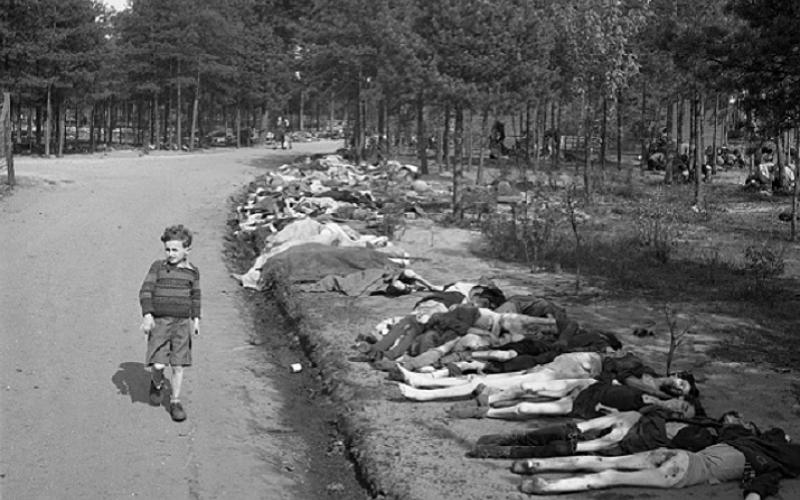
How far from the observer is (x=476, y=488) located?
6195mm

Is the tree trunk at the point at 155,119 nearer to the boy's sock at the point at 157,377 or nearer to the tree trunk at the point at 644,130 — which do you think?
the tree trunk at the point at 644,130

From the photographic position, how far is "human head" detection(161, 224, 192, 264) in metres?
7.72

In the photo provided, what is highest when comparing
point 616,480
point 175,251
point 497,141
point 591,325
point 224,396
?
point 497,141

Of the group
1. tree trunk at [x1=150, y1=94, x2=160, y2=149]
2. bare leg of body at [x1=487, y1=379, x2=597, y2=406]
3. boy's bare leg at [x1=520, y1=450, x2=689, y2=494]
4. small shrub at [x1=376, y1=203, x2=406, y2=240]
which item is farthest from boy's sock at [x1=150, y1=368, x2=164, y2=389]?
tree trunk at [x1=150, y1=94, x2=160, y2=149]

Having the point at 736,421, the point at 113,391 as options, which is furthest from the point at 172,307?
the point at 736,421

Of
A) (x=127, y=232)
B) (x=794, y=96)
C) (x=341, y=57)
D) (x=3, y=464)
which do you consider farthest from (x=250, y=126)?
(x=3, y=464)

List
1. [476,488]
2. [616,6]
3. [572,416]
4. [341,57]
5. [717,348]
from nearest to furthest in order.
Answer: [476,488]
[572,416]
[717,348]
[616,6]
[341,57]

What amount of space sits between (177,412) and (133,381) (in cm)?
119

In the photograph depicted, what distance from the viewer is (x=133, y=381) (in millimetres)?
8695

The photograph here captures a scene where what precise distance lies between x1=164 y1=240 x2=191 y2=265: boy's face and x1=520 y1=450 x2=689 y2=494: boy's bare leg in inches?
129

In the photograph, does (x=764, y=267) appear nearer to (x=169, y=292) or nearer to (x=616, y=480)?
(x=616, y=480)

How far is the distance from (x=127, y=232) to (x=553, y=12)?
17112 millimetres

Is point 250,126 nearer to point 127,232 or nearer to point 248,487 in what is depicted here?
point 127,232

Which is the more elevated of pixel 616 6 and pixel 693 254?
pixel 616 6
